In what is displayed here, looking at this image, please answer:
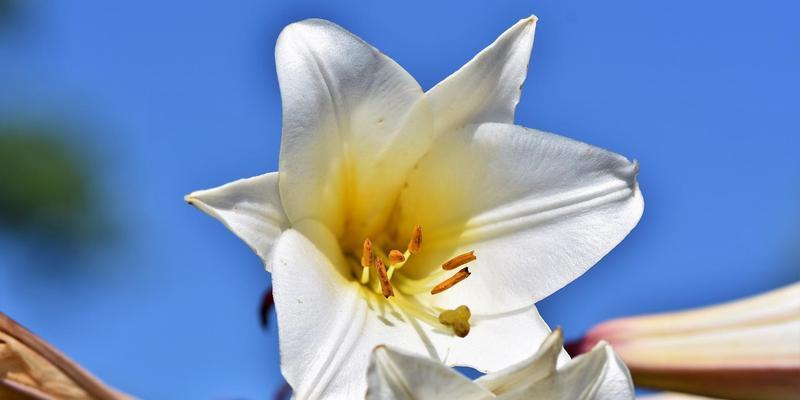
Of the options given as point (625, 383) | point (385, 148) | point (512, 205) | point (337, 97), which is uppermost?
point (337, 97)

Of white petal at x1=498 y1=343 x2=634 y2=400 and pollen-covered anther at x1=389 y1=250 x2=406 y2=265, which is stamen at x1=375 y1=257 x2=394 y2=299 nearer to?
pollen-covered anther at x1=389 y1=250 x2=406 y2=265

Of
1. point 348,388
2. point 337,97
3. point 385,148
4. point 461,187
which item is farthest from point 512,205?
point 348,388

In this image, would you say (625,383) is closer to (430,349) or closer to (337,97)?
(430,349)

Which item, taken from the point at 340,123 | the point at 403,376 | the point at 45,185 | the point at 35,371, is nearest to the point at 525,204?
the point at 340,123

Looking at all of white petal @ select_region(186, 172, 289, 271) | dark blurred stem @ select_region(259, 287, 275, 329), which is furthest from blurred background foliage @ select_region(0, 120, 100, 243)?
white petal @ select_region(186, 172, 289, 271)

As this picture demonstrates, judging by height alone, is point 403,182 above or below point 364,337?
above

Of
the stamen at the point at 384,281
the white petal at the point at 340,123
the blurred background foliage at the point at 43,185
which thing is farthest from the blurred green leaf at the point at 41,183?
the stamen at the point at 384,281
